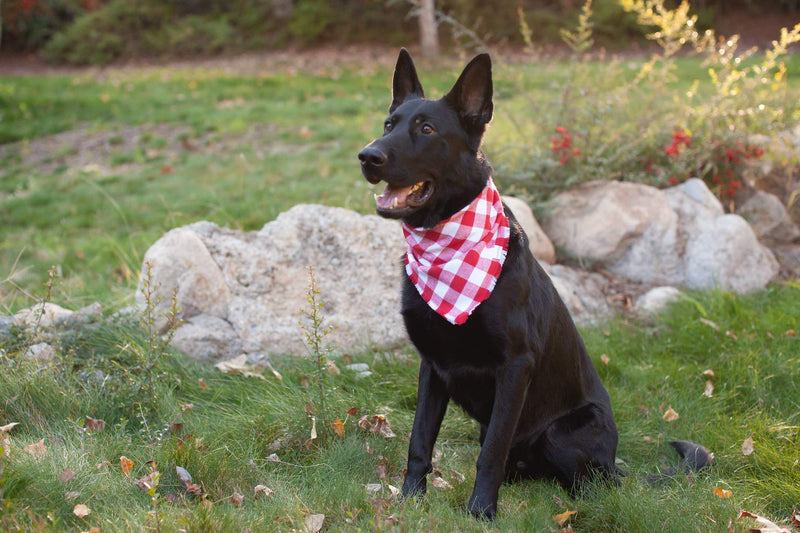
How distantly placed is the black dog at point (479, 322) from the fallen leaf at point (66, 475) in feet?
4.20

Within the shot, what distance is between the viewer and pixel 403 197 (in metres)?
2.59

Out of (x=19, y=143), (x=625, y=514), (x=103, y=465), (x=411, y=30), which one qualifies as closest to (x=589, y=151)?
(x=625, y=514)

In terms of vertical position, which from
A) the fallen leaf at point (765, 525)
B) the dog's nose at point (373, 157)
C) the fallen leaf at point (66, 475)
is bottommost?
the fallen leaf at point (765, 525)

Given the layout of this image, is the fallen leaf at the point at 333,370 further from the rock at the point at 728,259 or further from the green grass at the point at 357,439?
the rock at the point at 728,259

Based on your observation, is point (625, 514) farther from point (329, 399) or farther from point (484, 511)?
point (329, 399)

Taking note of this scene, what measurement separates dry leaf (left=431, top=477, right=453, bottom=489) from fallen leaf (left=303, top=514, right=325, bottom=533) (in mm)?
623

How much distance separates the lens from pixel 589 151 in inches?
226

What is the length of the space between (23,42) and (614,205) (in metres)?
20.7

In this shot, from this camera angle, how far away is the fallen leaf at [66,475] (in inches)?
96.2

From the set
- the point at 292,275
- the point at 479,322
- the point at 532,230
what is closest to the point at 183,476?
the point at 479,322

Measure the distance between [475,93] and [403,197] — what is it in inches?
20.9

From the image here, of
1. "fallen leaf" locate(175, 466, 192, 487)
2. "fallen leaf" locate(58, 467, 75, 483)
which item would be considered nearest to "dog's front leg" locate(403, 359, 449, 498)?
"fallen leaf" locate(175, 466, 192, 487)

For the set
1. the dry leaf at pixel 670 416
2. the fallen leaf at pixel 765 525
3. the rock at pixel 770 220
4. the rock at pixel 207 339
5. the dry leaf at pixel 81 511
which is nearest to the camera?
the dry leaf at pixel 81 511

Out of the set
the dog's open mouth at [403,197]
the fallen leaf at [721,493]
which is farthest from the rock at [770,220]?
the dog's open mouth at [403,197]
